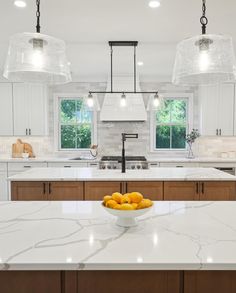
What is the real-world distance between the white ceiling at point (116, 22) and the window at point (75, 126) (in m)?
1.82

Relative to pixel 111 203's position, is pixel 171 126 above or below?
above

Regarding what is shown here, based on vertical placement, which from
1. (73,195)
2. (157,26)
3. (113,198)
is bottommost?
(73,195)

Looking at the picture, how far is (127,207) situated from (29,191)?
6.68 feet

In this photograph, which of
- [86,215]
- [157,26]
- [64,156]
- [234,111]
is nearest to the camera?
[86,215]

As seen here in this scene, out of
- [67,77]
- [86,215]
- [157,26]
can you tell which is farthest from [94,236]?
[157,26]

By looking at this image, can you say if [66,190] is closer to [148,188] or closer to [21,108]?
[148,188]

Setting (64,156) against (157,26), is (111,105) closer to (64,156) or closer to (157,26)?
(64,156)

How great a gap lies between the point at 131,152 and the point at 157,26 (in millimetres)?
3053

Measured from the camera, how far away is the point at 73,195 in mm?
3012
